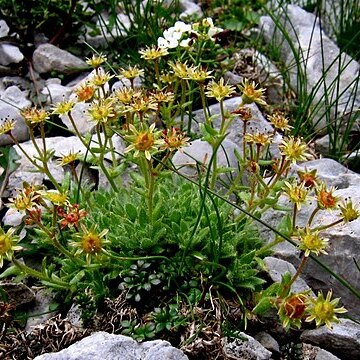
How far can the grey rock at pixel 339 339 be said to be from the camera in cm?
212

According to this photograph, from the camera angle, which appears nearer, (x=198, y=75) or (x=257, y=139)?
(x=257, y=139)

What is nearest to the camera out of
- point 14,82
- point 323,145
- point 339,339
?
point 339,339

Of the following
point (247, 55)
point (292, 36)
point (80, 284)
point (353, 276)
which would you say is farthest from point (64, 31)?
point (353, 276)

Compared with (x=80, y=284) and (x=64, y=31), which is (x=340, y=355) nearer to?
(x=80, y=284)

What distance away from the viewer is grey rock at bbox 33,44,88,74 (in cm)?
349

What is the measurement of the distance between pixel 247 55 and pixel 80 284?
1.89m

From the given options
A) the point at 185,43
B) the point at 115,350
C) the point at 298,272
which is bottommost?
the point at 115,350

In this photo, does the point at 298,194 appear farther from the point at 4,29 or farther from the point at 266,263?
the point at 4,29

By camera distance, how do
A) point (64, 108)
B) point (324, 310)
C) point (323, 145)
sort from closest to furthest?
point (324, 310)
point (64, 108)
point (323, 145)

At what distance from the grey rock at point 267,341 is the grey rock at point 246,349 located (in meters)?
0.09

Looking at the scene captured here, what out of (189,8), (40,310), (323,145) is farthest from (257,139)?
(189,8)

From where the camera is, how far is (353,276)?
2.32m

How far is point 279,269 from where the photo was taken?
2305mm

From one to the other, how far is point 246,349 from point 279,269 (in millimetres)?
376
